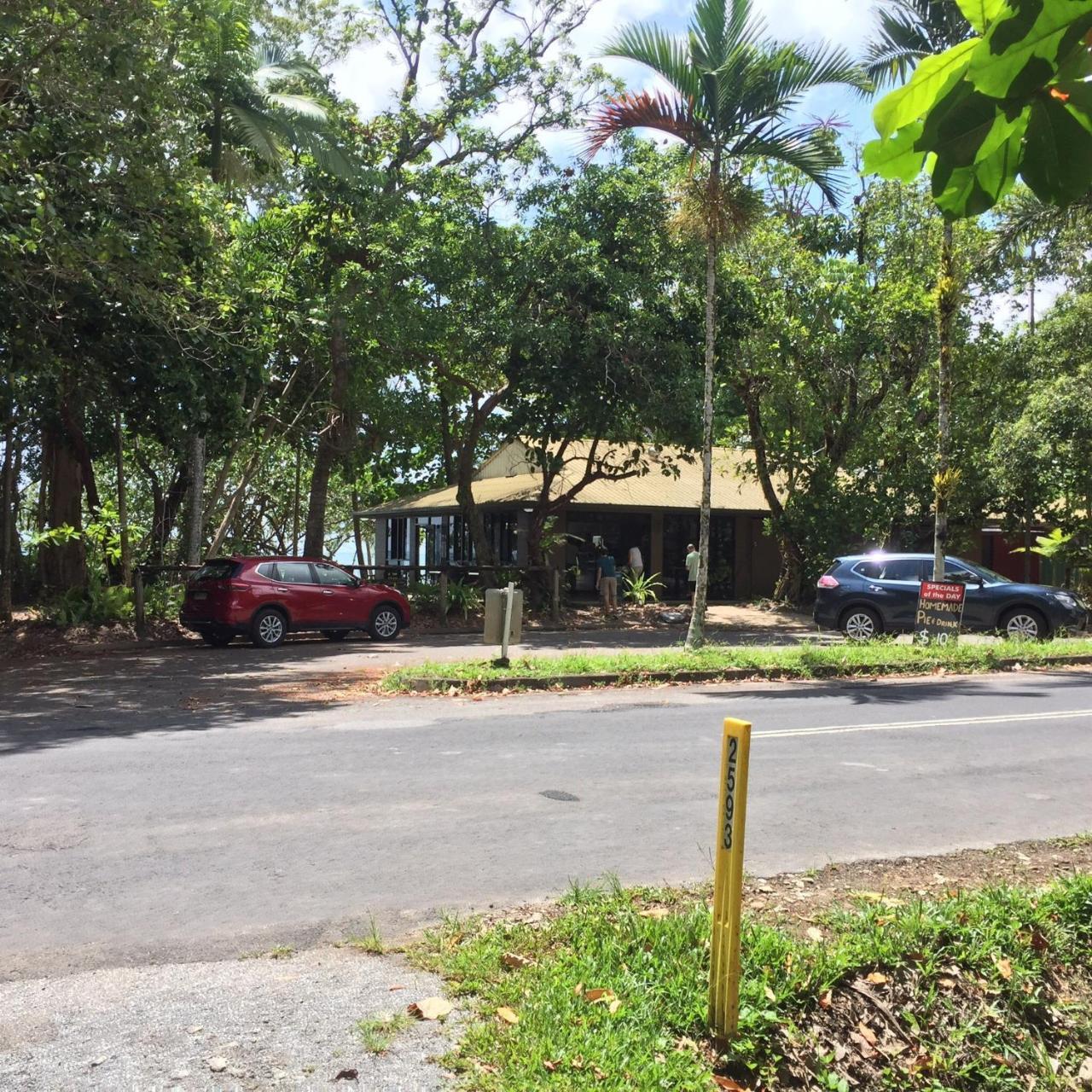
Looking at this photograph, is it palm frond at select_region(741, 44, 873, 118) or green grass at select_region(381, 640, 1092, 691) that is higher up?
palm frond at select_region(741, 44, 873, 118)

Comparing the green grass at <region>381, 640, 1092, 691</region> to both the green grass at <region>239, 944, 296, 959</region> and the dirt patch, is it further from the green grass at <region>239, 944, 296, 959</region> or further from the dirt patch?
the green grass at <region>239, 944, 296, 959</region>

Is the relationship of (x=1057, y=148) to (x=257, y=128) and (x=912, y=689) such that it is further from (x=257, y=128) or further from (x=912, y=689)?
(x=257, y=128)

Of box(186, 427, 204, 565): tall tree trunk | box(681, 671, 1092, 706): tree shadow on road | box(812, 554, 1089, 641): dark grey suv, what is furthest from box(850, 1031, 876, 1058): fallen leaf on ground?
box(186, 427, 204, 565): tall tree trunk

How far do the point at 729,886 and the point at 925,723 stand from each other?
24.7 feet

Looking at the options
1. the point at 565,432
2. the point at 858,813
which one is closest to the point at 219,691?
the point at 858,813

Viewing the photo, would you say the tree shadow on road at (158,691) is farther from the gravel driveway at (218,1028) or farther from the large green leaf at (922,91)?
the large green leaf at (922,91)

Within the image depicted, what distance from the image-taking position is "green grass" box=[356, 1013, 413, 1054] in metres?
3.56

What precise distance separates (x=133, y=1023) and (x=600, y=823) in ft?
11.1

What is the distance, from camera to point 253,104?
1997 centimetres

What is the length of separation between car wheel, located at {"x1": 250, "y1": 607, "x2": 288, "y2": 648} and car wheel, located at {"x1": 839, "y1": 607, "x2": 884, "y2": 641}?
10.4 metres

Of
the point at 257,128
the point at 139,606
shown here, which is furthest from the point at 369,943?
the point at 257,128

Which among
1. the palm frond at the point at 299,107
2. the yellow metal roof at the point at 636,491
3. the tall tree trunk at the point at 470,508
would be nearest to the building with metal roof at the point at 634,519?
the yellow metal roof at the point at 636,491

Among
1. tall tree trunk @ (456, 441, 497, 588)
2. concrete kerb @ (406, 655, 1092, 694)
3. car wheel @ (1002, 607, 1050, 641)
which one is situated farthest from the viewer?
tall tree trunk @ (456, 441, 497, 588)

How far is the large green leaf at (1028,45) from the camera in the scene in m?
2.36
